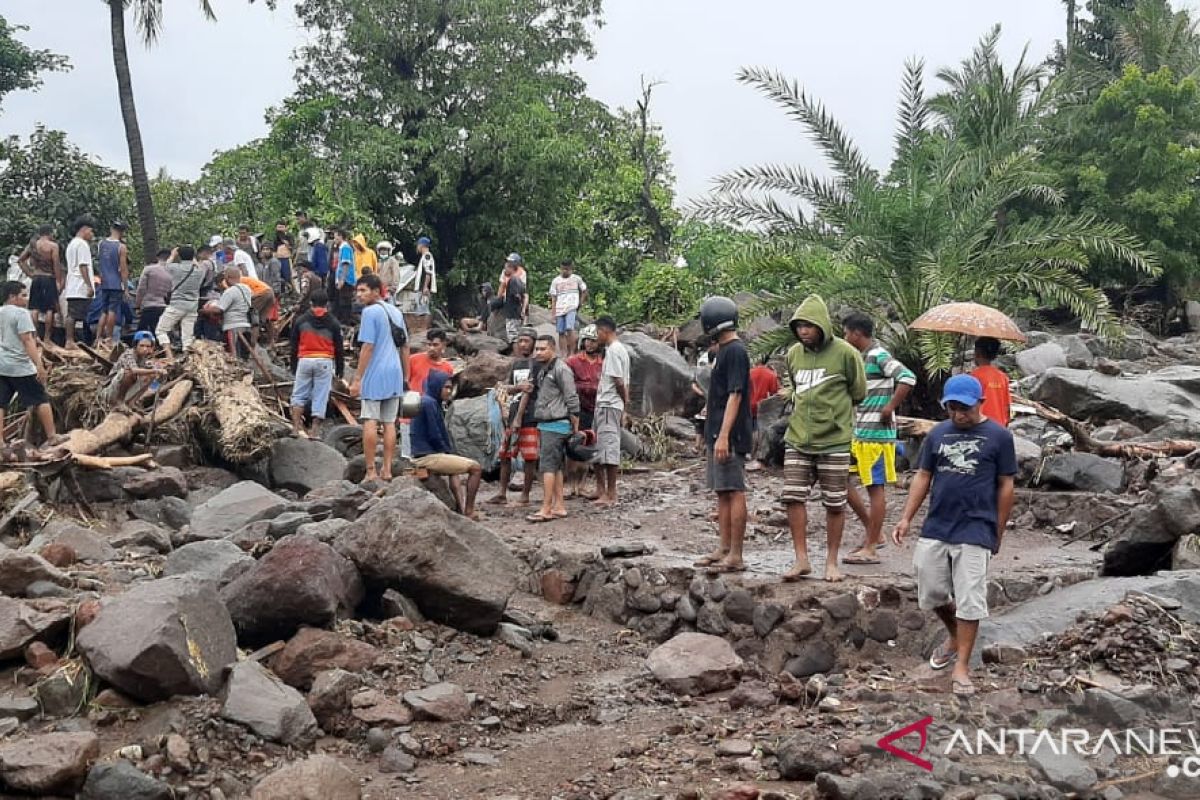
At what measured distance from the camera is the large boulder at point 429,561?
7.09 metres

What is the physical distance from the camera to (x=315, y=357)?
12.1m

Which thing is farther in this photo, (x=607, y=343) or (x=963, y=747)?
(x=607, y=343)

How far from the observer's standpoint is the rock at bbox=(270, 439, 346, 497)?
465 inches

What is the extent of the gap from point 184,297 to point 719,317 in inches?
363

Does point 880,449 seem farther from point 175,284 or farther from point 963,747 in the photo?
point 175,284

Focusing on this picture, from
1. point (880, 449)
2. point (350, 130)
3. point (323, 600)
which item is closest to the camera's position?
point (323, 600)

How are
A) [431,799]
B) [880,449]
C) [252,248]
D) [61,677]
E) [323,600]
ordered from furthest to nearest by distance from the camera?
[252,248]
[880,449]
[323,600]
[61,677]
[431,799]

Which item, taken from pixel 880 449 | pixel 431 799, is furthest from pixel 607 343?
pixel 431 799

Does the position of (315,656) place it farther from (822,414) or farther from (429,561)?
(822,414)

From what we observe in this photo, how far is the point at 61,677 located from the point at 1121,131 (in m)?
24.5

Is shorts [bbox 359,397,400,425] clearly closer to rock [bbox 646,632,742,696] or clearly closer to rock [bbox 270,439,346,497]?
rock [bbox 270,439,346,497]

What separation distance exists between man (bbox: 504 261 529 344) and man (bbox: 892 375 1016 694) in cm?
1282

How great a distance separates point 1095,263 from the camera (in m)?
24.8

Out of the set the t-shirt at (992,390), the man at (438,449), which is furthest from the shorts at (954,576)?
the man at (438,449)
